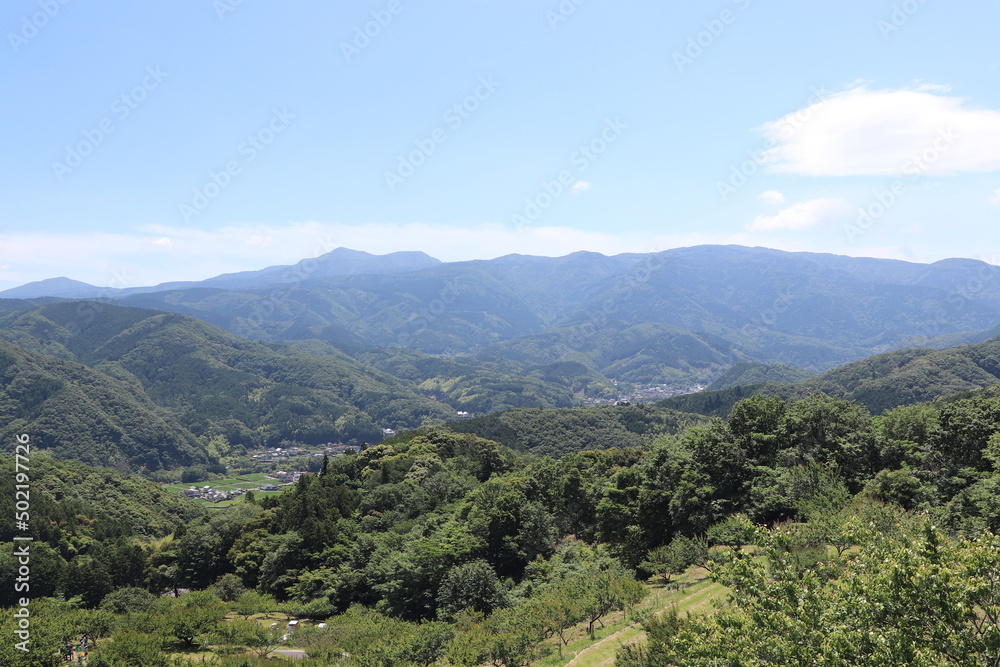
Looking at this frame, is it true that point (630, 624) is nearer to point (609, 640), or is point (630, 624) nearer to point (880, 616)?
point (609, 640)

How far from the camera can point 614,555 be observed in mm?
37844

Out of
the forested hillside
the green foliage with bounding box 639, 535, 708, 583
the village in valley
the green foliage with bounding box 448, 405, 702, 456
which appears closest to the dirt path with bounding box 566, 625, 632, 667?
the green foliage with bounding box 639, 535, 708, 583

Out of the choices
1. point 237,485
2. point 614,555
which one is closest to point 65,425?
point 237,485

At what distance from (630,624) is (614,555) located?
11038 mm

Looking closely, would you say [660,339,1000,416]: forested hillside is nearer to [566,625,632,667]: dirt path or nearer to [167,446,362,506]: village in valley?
[167,446,362,506]: village in valley

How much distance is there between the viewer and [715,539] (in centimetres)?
3291

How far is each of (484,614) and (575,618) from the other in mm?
9716

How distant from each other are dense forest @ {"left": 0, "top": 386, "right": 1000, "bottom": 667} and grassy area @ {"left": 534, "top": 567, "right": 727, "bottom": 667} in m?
0.76

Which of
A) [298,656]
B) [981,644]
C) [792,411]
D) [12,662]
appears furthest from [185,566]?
[981,644]

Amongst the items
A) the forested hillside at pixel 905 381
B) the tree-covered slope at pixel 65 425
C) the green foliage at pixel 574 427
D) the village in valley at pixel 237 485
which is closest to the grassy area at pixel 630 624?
the green foliage at pixel 574 427

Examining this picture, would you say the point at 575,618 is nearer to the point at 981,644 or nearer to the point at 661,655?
the point at 661,655

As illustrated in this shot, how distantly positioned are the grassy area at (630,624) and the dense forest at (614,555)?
0.76m

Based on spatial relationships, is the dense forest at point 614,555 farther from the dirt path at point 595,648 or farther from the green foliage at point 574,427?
the green foliage at point 574,427

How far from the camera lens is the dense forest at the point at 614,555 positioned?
41.9 ft
